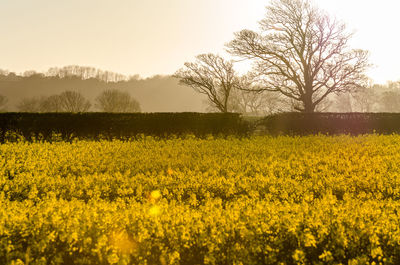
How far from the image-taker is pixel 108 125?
22969 mm

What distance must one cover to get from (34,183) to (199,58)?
26.8 meters

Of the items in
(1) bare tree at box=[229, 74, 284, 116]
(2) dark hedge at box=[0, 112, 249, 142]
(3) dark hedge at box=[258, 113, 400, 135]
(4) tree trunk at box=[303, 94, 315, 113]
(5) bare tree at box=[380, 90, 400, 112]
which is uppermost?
(5) bare tree at box=[380, 90, 400, 112]

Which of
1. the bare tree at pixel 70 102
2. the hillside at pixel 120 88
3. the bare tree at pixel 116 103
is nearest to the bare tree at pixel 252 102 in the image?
the bare tree at pixel 116 103

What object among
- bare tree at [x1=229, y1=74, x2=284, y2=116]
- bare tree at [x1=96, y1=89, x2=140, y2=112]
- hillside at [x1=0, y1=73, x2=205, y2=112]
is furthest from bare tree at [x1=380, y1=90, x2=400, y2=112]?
bare tree at [x1=96, y1=89, x2=140, y2=112]

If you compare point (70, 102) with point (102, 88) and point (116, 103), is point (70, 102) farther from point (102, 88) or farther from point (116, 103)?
point (102, 88)

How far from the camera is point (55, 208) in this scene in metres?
5.83

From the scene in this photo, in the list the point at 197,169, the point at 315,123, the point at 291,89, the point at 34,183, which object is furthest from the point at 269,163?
the point at 291,89

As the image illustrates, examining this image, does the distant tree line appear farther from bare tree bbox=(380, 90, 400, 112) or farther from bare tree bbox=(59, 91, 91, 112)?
bare tree bbox=(380, 90, 400, 112)

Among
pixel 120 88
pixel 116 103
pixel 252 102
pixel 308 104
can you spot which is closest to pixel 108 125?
pixel 308 104

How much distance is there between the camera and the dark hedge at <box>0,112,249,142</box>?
2244cm

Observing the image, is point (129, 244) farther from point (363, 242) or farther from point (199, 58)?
point (199, 58)

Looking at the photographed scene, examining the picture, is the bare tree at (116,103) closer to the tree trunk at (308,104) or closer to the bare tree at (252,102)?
the bare tree at (252,102)

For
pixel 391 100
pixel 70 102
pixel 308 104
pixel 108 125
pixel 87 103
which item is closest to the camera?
pixel 108 125

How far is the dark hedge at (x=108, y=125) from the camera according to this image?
22.4 metres
